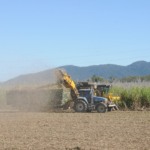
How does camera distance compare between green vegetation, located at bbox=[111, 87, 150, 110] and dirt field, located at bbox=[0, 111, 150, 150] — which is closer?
dirt field, located at bbox=[0, 111, 150, 150]

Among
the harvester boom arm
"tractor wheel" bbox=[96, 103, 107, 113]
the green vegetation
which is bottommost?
"tractor wheel" bbox=[96, 103, 107, 113]

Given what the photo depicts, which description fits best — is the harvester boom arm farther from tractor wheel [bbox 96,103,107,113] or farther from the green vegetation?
the green vegetation

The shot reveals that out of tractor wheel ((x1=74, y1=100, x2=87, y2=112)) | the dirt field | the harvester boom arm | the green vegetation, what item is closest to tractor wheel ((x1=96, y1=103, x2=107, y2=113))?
tractor wheel ((x1=74, y1=100, x2=87, y2=112))

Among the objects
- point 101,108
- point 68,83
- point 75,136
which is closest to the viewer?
point 75,136

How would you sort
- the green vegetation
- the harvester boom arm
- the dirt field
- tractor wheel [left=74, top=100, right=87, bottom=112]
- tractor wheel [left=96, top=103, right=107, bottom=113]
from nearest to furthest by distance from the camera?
1. the dirt field
2. tractor wheel [left=96, top=103, right=107, bottom=113]
3. tractor wheel [left=74, top=100, right=87, bottom=112]
4. the harvester boom arm
5. the green vegetation

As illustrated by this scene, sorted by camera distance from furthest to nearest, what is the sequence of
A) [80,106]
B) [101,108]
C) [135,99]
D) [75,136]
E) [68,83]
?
[135,99], [68,83], [80,106], [101,108], [75,136]

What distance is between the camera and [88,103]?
1314 inches

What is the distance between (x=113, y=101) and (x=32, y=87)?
5988mm

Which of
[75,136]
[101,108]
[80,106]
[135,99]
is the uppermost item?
[135,99]

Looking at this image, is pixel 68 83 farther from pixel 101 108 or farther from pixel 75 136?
pixel 75 136

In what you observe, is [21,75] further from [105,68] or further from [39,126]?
[105,68]

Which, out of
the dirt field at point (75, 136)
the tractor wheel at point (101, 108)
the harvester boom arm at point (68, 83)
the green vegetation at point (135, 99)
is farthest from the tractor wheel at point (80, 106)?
the dirt field at point (75, 136)

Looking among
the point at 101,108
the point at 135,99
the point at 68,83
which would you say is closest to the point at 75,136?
the point at 101,108

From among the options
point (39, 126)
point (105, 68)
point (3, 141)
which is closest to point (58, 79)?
point (39, 126)
